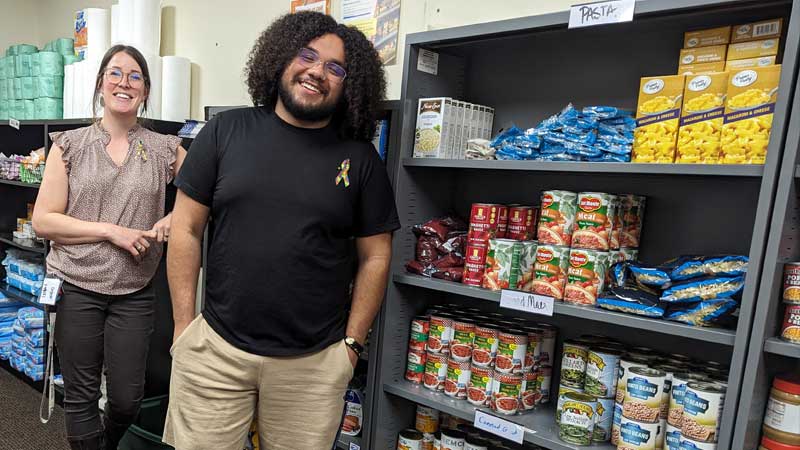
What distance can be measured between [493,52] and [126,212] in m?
1.56

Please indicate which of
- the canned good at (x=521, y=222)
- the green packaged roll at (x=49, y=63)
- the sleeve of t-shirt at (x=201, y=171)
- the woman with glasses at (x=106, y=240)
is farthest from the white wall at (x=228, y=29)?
the sleeve of t-shirt at (x=201, y=171)

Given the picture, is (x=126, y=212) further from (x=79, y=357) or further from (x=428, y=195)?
(x=428, y=195)

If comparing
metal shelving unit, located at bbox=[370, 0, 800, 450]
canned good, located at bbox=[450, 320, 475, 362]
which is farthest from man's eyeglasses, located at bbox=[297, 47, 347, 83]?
canned good, located at bbox=[450, 320, 475, 362]

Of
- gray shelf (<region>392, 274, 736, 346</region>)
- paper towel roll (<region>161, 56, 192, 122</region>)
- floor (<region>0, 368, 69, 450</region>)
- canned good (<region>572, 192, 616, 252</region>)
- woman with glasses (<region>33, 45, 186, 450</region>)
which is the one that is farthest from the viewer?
paper towel roll (<region>161, 56, 192, 122</region>)

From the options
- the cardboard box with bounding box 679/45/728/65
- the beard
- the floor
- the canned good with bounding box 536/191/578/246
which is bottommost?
the floor

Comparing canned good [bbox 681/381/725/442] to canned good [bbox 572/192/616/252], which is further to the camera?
canned good [bbox 572/192/616/252]

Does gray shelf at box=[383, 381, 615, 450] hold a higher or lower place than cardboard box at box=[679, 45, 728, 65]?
lower

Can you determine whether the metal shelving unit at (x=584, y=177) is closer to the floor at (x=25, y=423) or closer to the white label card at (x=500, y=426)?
the white label card at (x=500, y=426)

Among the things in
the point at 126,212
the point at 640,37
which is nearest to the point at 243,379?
the point at 126,212

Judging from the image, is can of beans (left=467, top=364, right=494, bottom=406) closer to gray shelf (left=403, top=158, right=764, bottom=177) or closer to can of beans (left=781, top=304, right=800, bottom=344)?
gray shelf (left=403, top=158, right=764, bottom=177)

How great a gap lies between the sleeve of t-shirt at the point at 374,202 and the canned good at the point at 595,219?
1.89 ft

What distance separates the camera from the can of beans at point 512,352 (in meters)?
1.67

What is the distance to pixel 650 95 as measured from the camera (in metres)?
1.42

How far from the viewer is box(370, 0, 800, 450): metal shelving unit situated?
1232 mm
